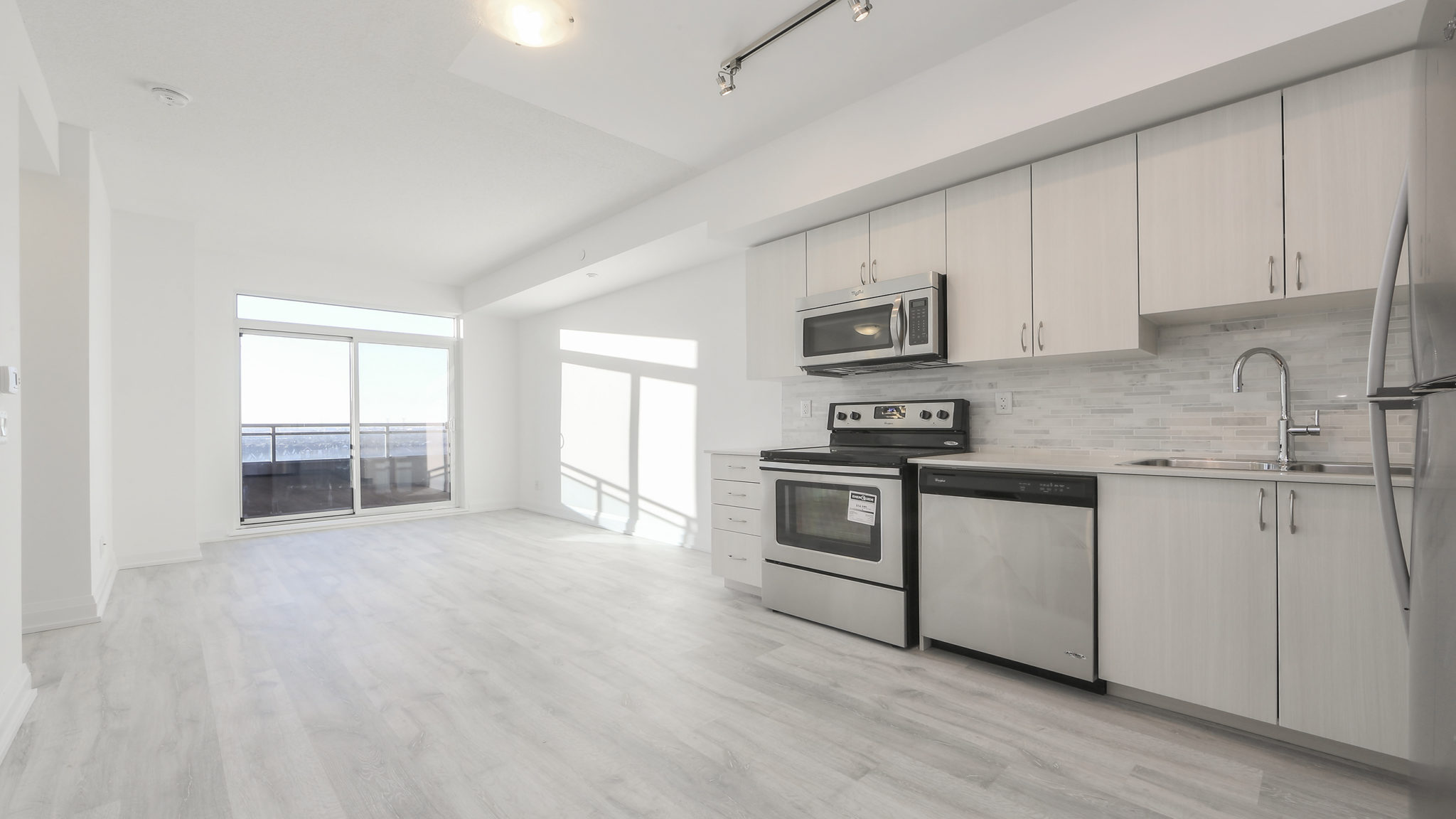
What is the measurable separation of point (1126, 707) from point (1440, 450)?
1.79 m

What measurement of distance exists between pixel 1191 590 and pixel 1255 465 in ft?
2.09

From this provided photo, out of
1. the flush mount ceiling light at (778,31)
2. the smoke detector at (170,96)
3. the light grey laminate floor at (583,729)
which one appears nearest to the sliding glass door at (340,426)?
the light grey laminate floor at (583,729)

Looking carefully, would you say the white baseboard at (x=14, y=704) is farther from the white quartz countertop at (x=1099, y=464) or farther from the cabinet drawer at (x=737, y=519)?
the white quartz countertop at (x=1099, y=464)

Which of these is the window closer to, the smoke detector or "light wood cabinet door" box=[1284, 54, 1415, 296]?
the smoke detector

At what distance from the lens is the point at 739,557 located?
3.69 m

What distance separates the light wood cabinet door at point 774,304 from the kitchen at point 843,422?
1.4 inches

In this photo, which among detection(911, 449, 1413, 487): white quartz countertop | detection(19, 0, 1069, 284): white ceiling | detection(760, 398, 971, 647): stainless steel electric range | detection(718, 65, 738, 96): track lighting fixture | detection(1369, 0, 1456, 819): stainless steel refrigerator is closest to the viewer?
detection(1369, 0, 1456, 819): stainless steel refrigerator

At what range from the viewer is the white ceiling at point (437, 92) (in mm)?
2471

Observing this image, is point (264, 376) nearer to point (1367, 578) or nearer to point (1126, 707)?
point (1126, 707)

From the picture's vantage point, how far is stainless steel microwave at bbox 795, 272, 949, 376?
2.94m

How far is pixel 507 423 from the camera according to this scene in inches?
300

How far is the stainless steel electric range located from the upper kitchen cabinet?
0.73 m

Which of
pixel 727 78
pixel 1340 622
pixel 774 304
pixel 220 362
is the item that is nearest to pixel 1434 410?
pixel 1340 622

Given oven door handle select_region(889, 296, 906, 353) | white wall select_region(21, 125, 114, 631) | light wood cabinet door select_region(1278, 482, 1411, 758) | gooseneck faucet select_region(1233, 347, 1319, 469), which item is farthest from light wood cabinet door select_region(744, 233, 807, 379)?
white wall select_region(21, 125, 114, 631)
